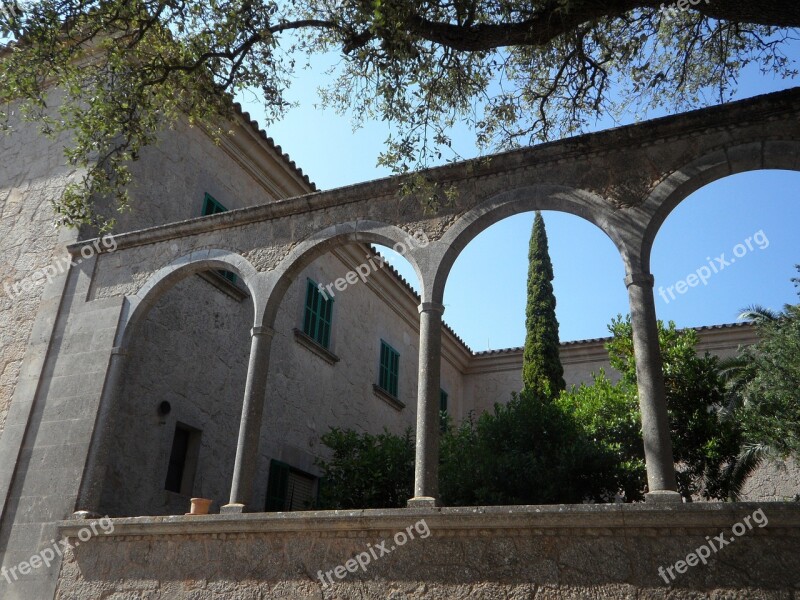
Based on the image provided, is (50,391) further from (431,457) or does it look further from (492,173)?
(492,173)

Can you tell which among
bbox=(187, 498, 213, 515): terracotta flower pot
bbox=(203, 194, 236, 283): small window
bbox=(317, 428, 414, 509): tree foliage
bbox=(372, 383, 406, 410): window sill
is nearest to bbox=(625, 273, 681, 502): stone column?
bbox=(187, 498, 213, 515): terracotta flower pot

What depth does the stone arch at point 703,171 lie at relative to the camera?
18.2 ft

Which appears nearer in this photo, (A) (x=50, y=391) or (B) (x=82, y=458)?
(B) (x=82, y=458)

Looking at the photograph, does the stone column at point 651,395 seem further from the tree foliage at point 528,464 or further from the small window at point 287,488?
the small window at point 287,488

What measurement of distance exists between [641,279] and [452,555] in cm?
261

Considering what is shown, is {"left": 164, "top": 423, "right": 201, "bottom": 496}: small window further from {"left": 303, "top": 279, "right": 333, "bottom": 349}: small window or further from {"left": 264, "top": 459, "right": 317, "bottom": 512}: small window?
{"left": 303, "top": 279, "right": 333, "bottom": 349}: small window

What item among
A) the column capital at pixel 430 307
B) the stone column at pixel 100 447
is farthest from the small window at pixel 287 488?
the column capital at pixel 430 307

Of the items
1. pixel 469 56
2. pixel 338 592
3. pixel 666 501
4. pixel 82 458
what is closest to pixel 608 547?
pixel 666 501

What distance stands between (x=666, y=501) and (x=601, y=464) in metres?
3.60

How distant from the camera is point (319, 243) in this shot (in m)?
7.14

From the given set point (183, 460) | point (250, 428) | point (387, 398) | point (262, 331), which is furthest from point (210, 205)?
point (387, 398)

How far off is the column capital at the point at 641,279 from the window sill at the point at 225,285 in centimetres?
593

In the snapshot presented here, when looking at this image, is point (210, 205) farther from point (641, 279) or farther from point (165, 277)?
point (641, 279)

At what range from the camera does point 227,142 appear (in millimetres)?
10906
